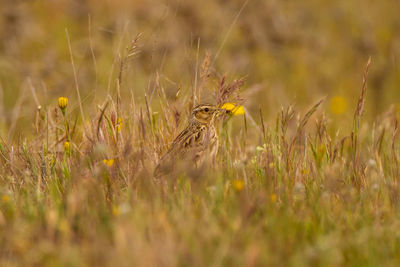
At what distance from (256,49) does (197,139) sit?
5.10 m

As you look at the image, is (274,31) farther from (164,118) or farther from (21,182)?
(21,182)

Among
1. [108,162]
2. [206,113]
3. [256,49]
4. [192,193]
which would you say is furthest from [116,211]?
[256,49]

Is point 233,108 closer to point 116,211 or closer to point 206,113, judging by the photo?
point 206,113

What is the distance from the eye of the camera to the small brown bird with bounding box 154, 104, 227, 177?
319 centimetres

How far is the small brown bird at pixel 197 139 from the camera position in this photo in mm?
3188

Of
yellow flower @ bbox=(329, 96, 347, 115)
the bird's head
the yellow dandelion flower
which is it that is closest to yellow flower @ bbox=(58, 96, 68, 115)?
the bird's head

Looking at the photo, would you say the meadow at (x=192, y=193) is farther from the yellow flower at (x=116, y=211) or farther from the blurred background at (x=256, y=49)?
the blurred background at (x=256, y=49)

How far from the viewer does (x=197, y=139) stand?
11.8ft

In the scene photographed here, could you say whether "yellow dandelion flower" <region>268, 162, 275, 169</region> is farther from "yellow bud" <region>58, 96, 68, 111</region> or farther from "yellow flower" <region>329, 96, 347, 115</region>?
"yellow flower" <region>329, 96, 347, 115</region>

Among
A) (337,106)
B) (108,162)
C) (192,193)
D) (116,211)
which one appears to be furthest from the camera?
(337,106)

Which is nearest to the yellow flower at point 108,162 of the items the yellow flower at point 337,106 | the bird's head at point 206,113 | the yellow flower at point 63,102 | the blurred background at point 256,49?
the yellow flower at point 63,102

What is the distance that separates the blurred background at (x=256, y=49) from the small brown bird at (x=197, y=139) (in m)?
2.89

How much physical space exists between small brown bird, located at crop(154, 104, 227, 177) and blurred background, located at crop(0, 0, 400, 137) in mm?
2887

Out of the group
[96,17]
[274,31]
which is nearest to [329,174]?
[274,31]
